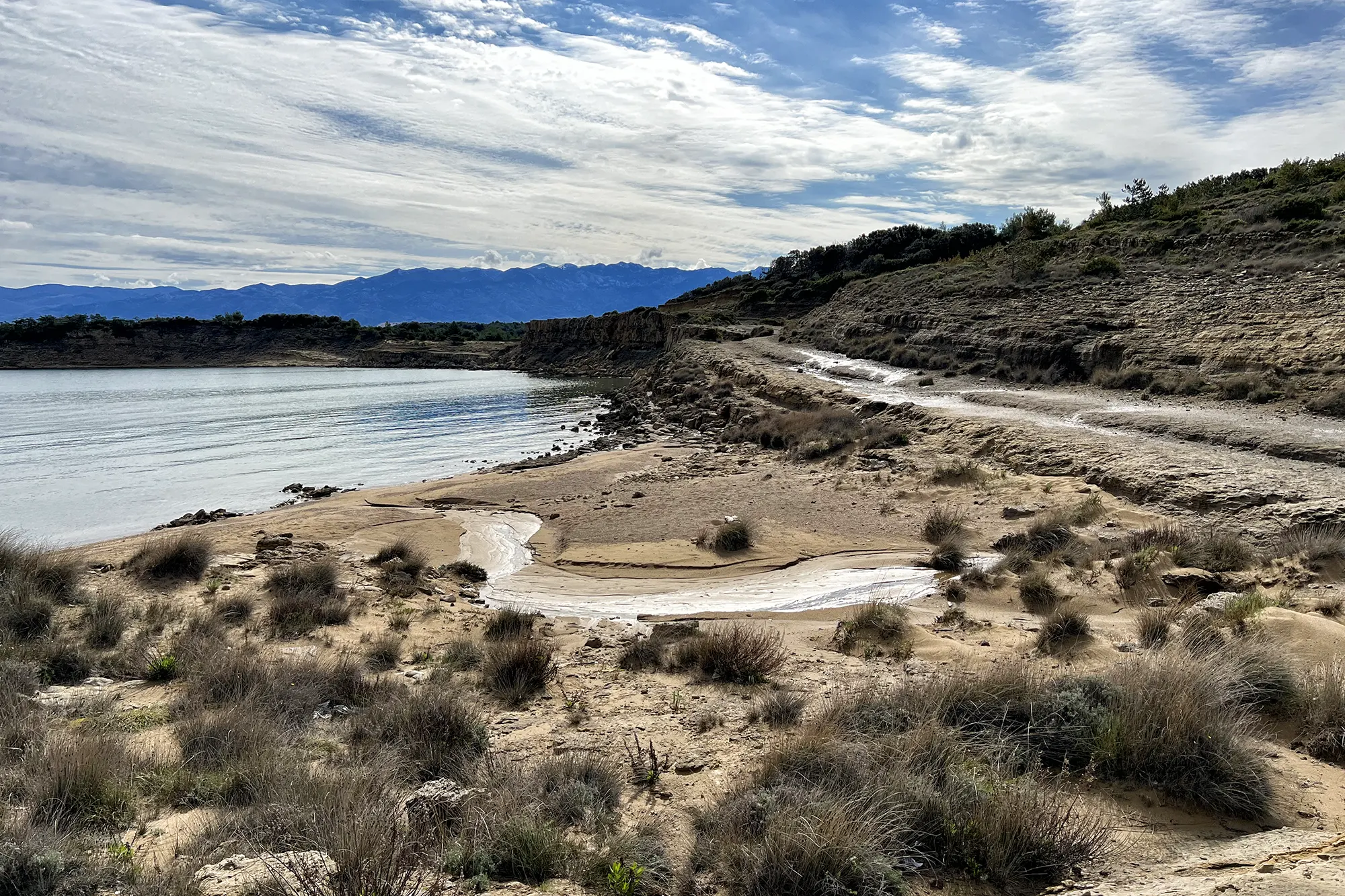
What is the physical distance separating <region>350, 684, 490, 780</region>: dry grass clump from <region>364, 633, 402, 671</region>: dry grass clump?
5.55ft

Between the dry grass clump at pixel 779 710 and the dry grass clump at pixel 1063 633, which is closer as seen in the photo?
the dry grass clump at pixel 779 710

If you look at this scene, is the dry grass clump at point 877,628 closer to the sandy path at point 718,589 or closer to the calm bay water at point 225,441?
the sandy path at point 718,589

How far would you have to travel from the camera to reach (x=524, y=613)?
32.2ft

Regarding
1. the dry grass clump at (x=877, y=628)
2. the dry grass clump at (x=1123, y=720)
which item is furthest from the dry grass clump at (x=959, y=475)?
the dry grass clump at (x=1123, y=720)

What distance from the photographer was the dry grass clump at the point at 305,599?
29.1 ft

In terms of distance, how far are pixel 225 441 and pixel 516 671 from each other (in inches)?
1161

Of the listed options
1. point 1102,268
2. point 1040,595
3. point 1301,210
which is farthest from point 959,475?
point 1301,210

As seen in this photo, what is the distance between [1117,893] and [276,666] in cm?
723

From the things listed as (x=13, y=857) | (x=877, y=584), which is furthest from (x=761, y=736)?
(x=877, y=584)

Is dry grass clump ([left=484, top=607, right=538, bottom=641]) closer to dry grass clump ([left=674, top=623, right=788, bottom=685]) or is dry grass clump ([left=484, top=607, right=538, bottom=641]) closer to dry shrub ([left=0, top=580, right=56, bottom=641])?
dry grass clump ([left=674, top=623, right=788, bottom=685])

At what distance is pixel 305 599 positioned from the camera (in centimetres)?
948

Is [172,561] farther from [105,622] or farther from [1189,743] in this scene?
[1189,743]

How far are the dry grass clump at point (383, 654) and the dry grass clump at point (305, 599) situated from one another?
1.17 m

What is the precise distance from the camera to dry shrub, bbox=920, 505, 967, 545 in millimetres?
11992
